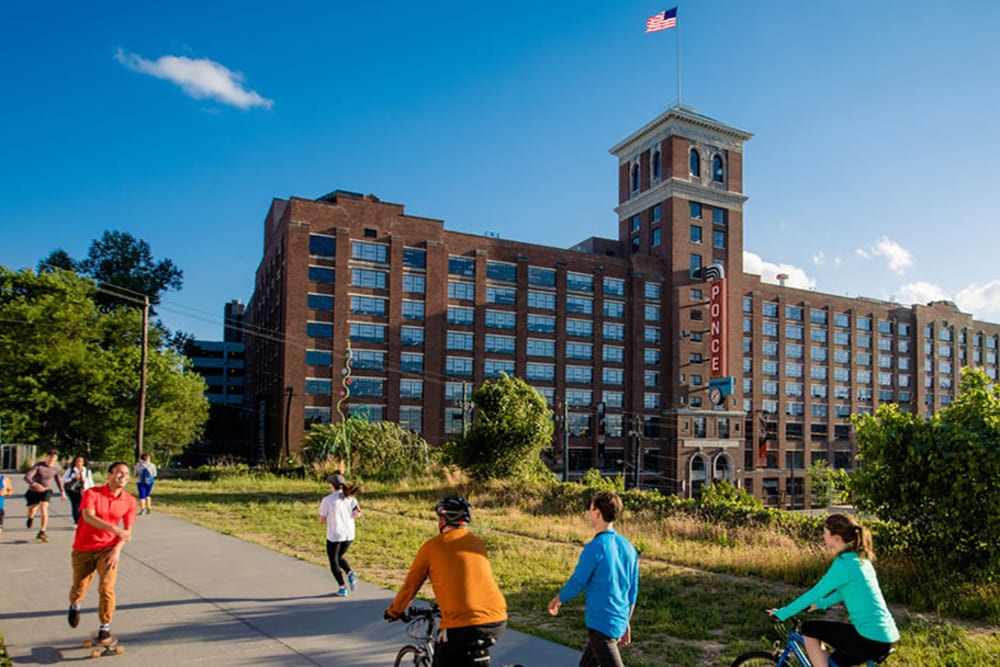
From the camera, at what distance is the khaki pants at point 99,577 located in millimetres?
7668

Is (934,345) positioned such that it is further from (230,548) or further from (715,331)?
(230,548)

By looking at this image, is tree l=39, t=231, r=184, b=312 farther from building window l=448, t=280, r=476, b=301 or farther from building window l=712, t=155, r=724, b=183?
building window l=712, t=155, r=724, b=183

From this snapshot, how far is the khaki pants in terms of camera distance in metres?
7.67

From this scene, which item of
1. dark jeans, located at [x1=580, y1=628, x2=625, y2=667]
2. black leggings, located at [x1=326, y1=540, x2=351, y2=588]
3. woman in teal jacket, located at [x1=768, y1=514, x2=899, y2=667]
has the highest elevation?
woman in teal jacket, located at [x1=768, y1=514, x2=899, y2=667]

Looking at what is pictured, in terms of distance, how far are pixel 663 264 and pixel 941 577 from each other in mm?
69015

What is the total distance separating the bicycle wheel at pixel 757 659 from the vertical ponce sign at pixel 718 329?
69104 millimetres

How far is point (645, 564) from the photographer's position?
13.9 metres

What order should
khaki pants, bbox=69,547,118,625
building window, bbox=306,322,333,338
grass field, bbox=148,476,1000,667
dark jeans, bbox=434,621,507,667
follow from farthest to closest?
building window, bbox=306,322,333,338, grass field, bbox=148,476,1000,667, khaki pants, bbox=69,547,118,625, dark jeans, bbox=434,621,507,667

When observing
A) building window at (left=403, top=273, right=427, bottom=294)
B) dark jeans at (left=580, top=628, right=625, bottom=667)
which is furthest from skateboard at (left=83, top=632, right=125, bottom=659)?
building window at (left=403, top=273, right=427, bottom=294)

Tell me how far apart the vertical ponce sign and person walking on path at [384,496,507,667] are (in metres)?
70.5

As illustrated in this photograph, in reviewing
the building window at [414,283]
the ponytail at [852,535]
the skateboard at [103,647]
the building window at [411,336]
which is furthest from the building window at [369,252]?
the ponytail at [852,535]

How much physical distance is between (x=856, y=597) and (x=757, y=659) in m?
1.10

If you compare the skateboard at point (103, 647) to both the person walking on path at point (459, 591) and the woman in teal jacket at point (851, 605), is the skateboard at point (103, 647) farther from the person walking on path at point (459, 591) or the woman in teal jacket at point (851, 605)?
the woman in teal jacket at point (851, 605)

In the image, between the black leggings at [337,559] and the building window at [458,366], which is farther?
the building window at [458,366]
